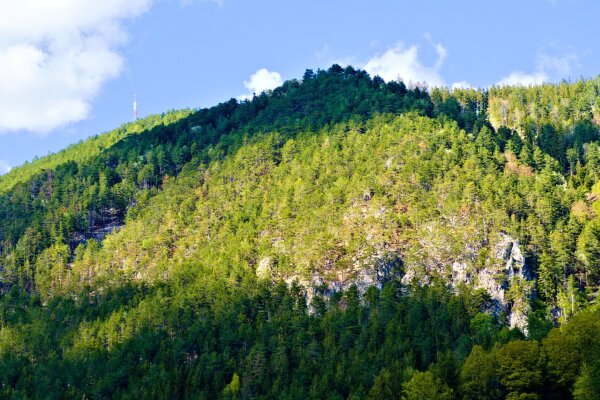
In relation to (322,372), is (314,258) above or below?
above

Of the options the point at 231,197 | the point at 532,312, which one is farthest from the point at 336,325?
the point at 231,197

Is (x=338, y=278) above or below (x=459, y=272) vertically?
above

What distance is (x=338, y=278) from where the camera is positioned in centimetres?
13075

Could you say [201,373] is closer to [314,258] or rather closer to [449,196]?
[314,258]

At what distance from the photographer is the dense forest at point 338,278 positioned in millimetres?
97562

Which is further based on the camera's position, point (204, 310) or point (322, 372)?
point (204, 310)

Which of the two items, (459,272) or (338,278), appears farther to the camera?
(338,278)

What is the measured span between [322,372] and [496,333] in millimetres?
25367

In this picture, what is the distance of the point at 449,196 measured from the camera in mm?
138375

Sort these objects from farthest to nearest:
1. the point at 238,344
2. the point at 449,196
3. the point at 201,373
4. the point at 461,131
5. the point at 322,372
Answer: the point at 461,131
the point at 449,196
the point at 238,344
the point at 201,373
the point at 322,372

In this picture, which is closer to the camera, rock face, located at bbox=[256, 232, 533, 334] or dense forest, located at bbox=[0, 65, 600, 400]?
dense forest, located at bbox=[0, 65, 600, 400]

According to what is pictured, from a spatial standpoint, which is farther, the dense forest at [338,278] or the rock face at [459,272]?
the rock face at [459,272]

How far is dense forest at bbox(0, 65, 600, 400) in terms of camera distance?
3841 inches

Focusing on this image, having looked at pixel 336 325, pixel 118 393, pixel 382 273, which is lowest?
pixel 118 393
